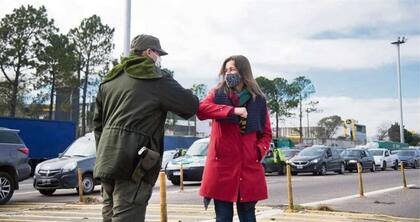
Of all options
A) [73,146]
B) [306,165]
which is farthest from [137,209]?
[306,165]

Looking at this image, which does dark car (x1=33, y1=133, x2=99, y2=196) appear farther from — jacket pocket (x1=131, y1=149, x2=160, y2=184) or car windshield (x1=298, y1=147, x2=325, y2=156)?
car windshield (x1=298, y1=147, x2=325, y2=156)

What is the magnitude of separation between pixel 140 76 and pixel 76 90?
1702 inches

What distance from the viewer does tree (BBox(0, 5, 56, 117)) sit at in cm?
3944

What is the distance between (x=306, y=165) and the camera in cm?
2594

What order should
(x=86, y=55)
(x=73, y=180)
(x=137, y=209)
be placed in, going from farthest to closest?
(x=86, y=55)
(x=73, y=180)
(x=137, y=209)

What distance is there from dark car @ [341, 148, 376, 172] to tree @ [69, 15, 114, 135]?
23.5 meters

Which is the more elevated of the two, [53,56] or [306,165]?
[53,56]

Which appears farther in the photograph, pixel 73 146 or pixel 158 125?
pixel 73 146

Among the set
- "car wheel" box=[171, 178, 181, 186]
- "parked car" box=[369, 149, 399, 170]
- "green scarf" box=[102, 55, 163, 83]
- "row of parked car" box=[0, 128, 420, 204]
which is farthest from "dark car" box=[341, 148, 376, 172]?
"green scarf" box=[102, 55, 163, 83]

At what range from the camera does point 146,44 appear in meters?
3.69

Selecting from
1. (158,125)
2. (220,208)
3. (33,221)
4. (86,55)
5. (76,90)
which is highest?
(86,55)

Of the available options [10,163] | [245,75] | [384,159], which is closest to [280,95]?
[384,159]

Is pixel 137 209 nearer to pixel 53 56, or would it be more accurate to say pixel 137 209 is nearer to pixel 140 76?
pixel 140 76

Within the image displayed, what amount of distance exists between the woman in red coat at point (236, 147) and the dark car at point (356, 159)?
2725 centimetres
